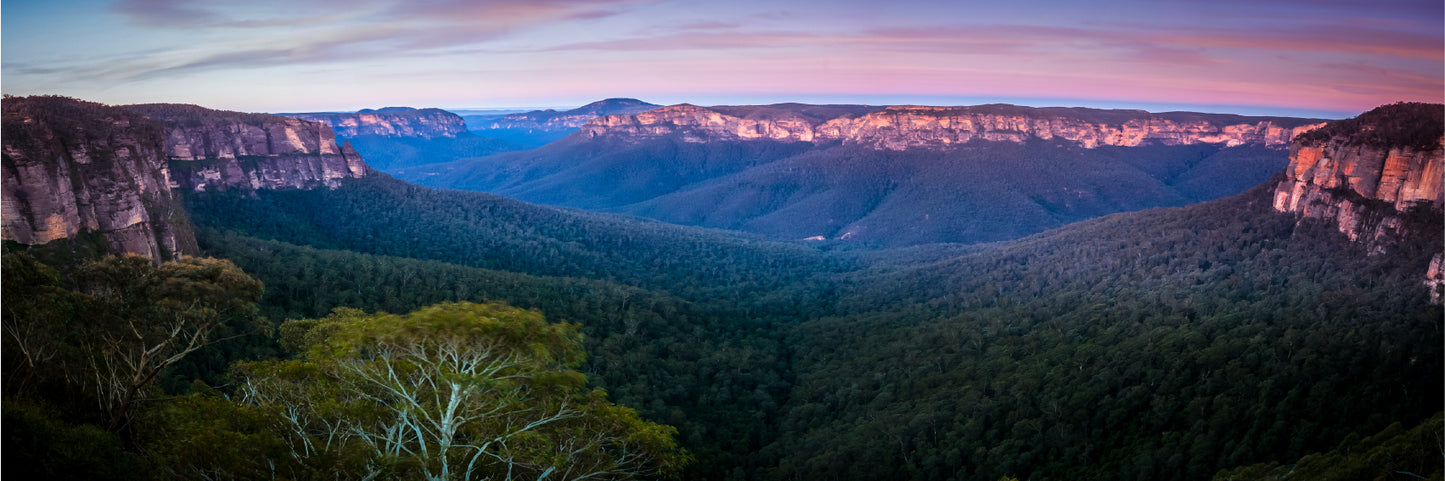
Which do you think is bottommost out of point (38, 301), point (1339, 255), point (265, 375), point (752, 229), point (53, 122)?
point (752, 229)

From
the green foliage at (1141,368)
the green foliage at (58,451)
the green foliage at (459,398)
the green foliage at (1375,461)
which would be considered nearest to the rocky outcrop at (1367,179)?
Answer: the green foliage at (1141,368)

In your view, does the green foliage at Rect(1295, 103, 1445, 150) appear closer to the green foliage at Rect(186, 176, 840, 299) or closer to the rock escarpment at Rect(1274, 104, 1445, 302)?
the rock escarpment at Rect(1274, 104, 1445, 302)

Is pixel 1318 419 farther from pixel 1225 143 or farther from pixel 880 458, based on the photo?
pixel 1225 143

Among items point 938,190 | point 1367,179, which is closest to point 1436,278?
point 1367,179

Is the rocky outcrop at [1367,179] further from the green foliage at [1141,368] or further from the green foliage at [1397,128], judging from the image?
the green foliage at [1141,368]

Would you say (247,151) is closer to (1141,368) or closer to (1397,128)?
(1141,368)

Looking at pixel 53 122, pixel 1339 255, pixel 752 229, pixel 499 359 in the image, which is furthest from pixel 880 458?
pixel 752 229

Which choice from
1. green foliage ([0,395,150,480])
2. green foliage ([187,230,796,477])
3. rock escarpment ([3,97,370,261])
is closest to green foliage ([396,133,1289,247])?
green foliage ([187,230,796,477])
